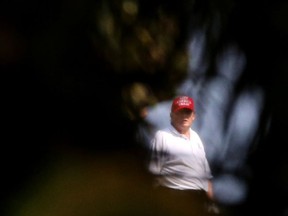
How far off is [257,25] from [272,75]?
71 millimetres

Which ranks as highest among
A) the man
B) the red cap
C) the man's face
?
the red cap

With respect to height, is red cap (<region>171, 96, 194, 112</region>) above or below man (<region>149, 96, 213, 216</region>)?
above

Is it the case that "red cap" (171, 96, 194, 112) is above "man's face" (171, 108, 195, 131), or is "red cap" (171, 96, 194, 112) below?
above

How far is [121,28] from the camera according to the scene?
1154mm

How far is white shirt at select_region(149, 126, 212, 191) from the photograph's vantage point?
1128 mm

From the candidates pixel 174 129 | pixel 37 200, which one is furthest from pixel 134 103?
pixel 37 200

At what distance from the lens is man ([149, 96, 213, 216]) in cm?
112

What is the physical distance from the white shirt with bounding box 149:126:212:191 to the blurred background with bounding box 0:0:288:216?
13mm

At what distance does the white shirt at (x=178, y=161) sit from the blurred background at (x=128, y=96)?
1cm

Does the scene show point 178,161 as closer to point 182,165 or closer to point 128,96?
point 182,165

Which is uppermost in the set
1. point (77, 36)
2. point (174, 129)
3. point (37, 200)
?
point (77, 36)

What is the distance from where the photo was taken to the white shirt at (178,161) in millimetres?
1128

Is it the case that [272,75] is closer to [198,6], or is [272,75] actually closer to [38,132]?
[198,6]

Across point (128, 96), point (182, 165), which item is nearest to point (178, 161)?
point (182, 165)
